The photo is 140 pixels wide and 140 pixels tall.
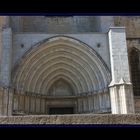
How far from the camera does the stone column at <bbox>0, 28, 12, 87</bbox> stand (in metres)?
10.4

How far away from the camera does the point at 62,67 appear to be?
11812 mm

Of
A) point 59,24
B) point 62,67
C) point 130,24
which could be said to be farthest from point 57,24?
point 130,24

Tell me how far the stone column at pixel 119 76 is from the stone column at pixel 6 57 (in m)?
3.84

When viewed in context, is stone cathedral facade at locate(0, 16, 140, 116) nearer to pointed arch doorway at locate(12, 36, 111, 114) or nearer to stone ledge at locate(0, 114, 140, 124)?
pointed arch doorway at locate(12, 36, 111, 114)

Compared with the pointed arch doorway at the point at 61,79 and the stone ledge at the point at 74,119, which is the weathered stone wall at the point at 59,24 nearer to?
the pointed arch doorway at the point at 61,79

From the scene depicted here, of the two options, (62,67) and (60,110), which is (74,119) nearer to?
(62,67)

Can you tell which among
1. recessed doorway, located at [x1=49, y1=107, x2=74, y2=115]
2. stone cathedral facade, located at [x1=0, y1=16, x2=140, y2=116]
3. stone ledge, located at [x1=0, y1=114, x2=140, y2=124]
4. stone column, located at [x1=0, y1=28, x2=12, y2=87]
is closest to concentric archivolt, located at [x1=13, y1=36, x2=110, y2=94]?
stone cathedral facade, located at [x1=0, y1=16, x2=140, y2=116]

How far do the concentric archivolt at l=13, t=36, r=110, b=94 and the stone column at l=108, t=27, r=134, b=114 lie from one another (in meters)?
0.40

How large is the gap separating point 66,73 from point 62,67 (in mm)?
303

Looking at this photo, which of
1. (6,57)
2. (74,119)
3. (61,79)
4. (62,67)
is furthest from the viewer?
(61,79)

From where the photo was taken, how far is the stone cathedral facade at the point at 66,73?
10.5 m

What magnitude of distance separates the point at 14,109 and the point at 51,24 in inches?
189

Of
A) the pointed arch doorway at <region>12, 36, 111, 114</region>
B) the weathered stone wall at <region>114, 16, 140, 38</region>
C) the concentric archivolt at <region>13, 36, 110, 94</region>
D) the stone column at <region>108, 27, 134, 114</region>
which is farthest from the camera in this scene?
the weathered stone wall at <region>114, 16, 140, 38</region>

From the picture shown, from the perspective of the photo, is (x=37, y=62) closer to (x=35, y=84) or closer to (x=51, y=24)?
(x=35, y=84)
